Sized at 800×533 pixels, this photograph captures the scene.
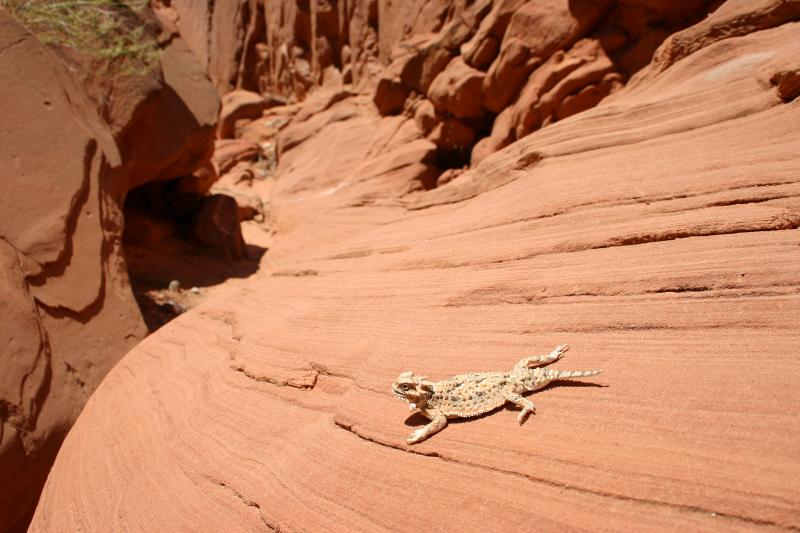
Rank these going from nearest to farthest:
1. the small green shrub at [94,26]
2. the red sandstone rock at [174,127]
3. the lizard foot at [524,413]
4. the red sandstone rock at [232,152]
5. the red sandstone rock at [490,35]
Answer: the lizard foot at [524,413]
the small green shrub at [94,26]
the red sandstone rock at [174,127]
the red sandstone rock at [490,35]
the red sandstone rock at [232,152]

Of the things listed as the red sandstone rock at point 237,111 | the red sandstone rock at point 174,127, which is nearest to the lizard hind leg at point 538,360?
the red sandstone rock at point 174,127

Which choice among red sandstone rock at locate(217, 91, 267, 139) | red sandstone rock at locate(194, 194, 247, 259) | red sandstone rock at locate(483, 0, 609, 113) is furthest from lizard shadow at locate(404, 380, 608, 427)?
red sandstone rock at locate(217, 91, 267, 139)

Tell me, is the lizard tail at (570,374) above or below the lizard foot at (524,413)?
above

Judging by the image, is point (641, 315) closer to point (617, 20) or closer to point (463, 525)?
point (463, 525)

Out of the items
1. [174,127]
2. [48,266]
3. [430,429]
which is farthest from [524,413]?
[174,127]

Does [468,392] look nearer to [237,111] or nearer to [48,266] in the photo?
[48,266]

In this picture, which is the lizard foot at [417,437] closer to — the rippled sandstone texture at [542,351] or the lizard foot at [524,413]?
the rippled sandstone texture at [542,351]

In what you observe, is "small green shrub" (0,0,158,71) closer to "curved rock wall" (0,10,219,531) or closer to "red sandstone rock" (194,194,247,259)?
"curved rock wall" (0,10,219,531)
